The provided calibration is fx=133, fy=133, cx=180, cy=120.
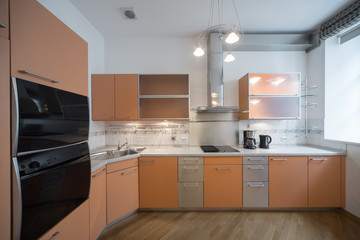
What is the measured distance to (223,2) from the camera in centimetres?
177

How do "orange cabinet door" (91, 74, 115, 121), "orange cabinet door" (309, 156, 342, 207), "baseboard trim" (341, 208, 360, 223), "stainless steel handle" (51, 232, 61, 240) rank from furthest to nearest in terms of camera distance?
"orange cabinet door" (91, 74, 115, 121)
"orange cabinet door" (309, 156, 342, 207)
"baseboard trim" (341, 208, 360, 223)
"stainless steel handle" (51, 232, 61, 240)

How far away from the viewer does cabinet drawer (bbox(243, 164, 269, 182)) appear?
1899 mm

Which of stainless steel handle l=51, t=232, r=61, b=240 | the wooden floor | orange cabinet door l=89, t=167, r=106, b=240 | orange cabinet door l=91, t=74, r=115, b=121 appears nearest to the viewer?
stainless steel handle l=51, t=232, r=61, b=240

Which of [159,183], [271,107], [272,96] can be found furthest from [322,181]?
[159,183]

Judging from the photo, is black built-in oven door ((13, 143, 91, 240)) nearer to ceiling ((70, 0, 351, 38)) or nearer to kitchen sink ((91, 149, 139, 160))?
kitchen sink ((91, 149, 139, 160))

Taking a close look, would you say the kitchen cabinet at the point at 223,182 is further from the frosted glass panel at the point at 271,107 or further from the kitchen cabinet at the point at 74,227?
the kitchen cabinet at the point at 74,227

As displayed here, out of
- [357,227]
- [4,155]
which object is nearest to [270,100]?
[357,227]

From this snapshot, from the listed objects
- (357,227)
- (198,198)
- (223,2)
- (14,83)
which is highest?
(223,2)

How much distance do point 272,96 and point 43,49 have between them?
280cm

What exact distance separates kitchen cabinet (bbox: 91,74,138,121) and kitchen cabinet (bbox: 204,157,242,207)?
5.01ft

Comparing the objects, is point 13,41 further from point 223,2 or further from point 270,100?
point 270,100

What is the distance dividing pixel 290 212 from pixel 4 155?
9.88 feet

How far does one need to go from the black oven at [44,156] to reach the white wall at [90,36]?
1.19 meters

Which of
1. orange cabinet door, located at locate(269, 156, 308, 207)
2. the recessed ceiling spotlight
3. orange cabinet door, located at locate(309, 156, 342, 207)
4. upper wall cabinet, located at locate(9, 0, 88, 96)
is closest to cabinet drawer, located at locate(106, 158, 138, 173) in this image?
upper wall cabinet, located at locate(9, 0, 88, 96)
